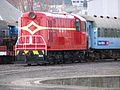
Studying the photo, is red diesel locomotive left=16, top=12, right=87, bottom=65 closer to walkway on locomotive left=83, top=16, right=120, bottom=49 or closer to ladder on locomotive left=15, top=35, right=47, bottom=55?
ladder on locomotive left=15, top=35, right=47, bottom=55

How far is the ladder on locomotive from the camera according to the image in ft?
97.2

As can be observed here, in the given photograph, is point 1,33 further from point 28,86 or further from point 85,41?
point 28,86

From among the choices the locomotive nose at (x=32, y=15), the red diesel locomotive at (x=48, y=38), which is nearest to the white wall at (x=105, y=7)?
the red diesel locomotive at (x=48, y=38)

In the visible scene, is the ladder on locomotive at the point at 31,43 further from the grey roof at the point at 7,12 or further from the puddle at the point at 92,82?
the grey roof at the point at 7,12

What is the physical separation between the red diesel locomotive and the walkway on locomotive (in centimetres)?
279

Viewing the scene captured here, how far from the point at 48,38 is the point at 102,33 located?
26.4 ft

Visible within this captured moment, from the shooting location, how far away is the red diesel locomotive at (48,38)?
96.8 ft

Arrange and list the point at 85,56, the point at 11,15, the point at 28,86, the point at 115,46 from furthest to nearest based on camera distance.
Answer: the point at 11,15 → the point at 115,46 → the point at 85,56 → the point at 28,86

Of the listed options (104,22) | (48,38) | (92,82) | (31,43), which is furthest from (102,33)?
(92,82)

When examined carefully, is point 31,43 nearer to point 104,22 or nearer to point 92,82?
point 104,22

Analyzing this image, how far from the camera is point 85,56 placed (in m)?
35.5

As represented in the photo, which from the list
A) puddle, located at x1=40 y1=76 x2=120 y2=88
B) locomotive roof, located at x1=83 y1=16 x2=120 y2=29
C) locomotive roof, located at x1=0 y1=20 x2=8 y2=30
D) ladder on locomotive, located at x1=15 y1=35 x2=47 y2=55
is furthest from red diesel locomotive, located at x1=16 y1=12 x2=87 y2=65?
puddle, located at x1=40 y1=76 x2=120 y2=88

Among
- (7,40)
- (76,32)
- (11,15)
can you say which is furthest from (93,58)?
(11,15)

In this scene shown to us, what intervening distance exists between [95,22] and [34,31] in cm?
822
